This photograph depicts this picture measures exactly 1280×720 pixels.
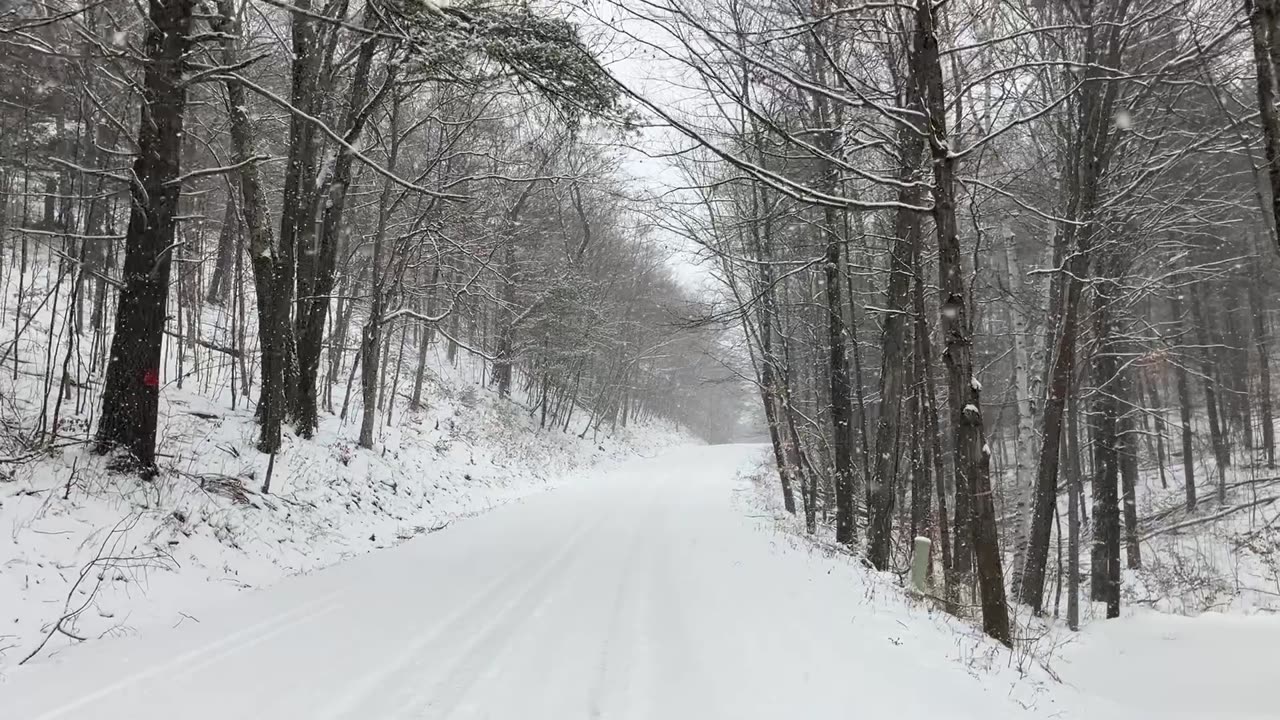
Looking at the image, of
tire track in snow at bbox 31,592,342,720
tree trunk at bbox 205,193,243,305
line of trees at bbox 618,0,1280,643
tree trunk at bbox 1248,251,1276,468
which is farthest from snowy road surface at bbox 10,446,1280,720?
tree trunk at bbox 1248,251,1276,468

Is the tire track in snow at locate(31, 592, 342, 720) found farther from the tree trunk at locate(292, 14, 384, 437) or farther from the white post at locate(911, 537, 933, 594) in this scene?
the tree trunk at locate(292, 14, 384, 437)

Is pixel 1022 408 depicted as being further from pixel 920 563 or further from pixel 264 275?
pixel 264 275

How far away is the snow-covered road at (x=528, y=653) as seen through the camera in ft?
12.1

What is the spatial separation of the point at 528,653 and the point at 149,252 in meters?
5.85

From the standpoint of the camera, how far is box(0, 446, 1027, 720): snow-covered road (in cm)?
368

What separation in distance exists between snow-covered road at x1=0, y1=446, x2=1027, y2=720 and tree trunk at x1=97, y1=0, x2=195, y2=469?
7.94 ft

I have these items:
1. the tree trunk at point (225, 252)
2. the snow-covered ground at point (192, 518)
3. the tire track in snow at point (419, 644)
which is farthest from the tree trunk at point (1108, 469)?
the tree trunk at point (225, 252)

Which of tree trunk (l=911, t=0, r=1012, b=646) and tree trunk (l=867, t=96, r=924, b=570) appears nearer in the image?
tree trunk (l=911, t=0, r=1012, b=646)

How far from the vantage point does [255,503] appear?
8039mm

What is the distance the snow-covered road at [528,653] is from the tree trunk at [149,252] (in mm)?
2420

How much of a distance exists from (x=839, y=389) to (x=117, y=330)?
1003 centimetres

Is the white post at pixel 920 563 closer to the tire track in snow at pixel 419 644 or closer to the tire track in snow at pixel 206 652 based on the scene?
the tire track in snow at pixel 419 644

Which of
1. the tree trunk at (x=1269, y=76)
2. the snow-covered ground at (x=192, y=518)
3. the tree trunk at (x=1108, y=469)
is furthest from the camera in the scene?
the tree trunk at (x=1108, y=469)

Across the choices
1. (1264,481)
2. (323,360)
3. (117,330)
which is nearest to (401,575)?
(117,330)
